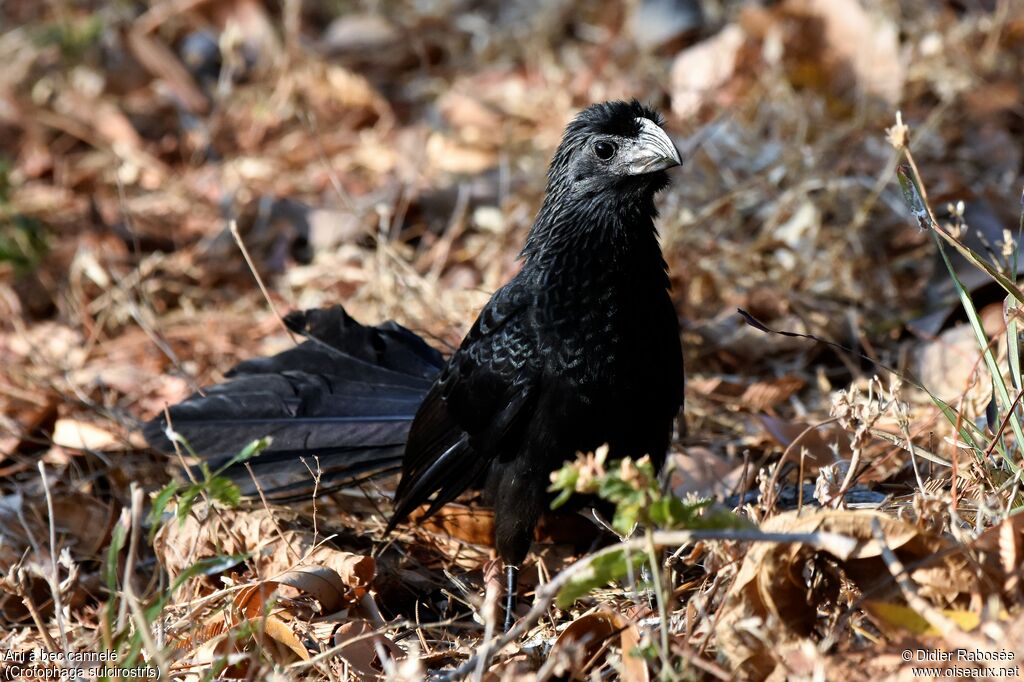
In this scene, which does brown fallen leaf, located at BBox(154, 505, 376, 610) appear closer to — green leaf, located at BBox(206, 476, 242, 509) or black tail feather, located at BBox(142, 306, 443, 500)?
black tail feather, located at BBox(142, 306, 443, 500)

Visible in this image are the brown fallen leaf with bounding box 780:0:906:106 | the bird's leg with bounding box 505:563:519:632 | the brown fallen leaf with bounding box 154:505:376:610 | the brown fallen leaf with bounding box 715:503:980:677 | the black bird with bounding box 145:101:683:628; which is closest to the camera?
the brown fallen leaf with bounding box 715:503:980:677

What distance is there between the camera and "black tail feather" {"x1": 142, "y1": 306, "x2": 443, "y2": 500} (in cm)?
369

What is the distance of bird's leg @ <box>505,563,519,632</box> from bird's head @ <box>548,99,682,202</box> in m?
1.16

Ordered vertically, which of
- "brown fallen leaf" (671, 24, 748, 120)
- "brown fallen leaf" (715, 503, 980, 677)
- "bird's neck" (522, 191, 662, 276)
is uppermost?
"brown fallen leaf" (671, 24, 748, 120)

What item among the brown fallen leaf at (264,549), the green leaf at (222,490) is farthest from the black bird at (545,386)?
the green leaf at (222,490)

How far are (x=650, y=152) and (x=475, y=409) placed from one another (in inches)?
36.4

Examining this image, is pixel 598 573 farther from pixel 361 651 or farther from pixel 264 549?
pixel 264 549

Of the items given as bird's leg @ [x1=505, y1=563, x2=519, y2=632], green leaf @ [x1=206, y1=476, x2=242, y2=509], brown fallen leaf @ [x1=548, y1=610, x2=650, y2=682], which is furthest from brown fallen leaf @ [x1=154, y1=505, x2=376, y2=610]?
brown fallen leaf @ [x1=548, y1=610, x2=650, y2=682]

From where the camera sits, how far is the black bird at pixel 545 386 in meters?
3.19

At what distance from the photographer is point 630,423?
322 cm

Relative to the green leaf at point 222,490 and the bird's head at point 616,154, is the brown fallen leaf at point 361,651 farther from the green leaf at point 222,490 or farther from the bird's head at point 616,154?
the bird's head at point 616,154

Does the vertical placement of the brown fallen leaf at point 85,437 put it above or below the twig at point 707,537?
below

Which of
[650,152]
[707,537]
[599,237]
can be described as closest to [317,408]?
[599,237]

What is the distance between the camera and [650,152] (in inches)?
128
